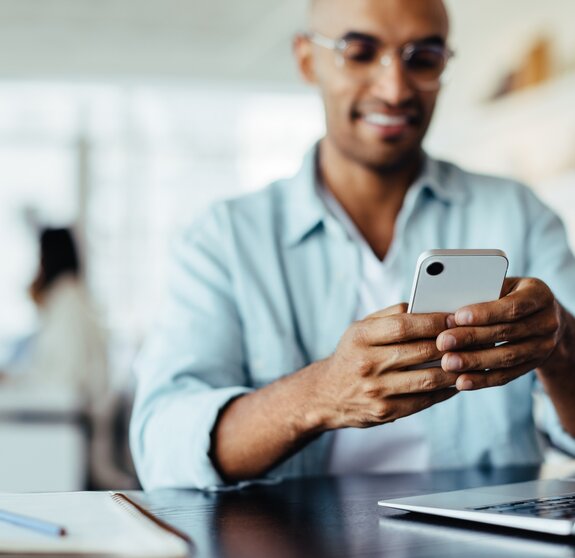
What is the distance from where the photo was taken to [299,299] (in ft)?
4.61

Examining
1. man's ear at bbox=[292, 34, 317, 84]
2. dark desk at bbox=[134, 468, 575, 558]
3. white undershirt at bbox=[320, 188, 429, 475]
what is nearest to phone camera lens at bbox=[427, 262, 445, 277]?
Answer: dark desk at bbox=[134, 468, 575, 558]

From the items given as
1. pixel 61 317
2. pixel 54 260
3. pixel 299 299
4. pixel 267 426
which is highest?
pixel 54 260

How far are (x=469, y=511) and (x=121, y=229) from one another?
6.14 meters

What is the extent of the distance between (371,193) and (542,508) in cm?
84

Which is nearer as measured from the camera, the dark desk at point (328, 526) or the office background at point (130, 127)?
the dark desk at point (328, 526)

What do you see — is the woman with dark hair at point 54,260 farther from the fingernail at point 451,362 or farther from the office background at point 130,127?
the fingernail at point 451,362

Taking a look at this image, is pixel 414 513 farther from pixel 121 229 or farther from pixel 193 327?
pixel 121 229

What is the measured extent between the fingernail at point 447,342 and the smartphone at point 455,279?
0.03 metres

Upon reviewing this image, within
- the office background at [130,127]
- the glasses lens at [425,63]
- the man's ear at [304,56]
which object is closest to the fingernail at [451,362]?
the glasses lens at [425,63]

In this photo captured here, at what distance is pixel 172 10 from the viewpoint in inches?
224

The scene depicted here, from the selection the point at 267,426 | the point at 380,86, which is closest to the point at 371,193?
the point at 380,86

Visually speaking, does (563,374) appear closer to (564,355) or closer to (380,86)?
(564,355)

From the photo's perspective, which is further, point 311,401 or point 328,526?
point 311,401

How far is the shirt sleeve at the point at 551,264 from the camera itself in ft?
4.60
